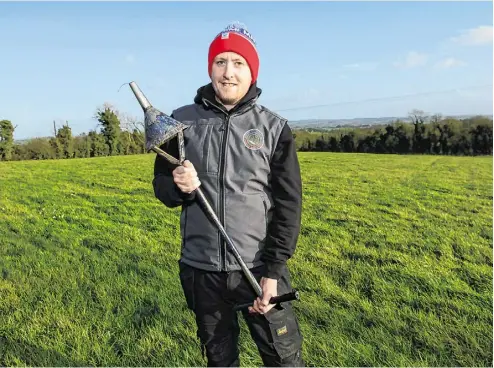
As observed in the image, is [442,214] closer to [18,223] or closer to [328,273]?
[328,273]

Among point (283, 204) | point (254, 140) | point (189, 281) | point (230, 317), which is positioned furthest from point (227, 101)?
point (230, 317)

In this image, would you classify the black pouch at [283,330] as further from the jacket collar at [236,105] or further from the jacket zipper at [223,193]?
the jacket collar at [236,105]

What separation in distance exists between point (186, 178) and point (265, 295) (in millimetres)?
766

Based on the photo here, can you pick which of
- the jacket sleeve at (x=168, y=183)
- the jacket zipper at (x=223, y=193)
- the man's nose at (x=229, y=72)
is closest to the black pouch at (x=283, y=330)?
the jacket zipper at (x=223, y=193)

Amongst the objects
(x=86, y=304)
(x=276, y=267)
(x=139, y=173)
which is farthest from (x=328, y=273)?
(x=139, y=173)

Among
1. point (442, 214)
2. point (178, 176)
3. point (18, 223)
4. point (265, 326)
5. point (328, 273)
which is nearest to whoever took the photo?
point (178, 176)

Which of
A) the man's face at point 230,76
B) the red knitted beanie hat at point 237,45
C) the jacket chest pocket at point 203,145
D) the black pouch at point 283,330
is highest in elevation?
the red knitted beanie hat at point 237,45

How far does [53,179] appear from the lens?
15453mm

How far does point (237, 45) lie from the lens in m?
2.48

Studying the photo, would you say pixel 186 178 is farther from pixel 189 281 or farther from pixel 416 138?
pixel 416 138

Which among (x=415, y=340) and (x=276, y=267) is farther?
(x=415, y=340)

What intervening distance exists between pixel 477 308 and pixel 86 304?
380cm

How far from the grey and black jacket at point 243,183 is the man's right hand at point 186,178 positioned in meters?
0.09

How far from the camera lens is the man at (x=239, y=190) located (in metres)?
2.50
